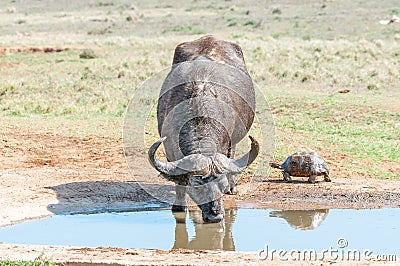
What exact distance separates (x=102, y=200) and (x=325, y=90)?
1320cm

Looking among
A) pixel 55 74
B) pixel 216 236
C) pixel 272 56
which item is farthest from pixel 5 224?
pixel 272 56

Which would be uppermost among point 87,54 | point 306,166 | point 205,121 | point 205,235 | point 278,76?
point 87,54

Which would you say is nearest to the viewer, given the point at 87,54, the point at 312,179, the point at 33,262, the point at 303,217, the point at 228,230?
the point at 33,262

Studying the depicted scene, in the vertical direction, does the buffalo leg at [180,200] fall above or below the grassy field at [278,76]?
below

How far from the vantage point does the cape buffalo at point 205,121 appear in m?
8.98

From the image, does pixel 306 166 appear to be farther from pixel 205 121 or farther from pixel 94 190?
pixel 94 190

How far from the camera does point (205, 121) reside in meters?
9.84

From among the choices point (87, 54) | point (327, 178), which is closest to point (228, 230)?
point (327, 178)

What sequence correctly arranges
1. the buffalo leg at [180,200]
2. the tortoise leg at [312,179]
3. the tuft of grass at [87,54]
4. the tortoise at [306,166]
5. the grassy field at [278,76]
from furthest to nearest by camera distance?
1. the tuft of grass at [87,54]
2. the grassy field at [278,76]
3. the tortoise leg at [312,179]
4. the tortoise at [306,166]
5. the buffalo leg at [180,200]

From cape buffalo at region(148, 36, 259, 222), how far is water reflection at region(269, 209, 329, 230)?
2.68 feet

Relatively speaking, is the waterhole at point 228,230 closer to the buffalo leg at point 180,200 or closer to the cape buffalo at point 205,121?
the buffalo leg at point 180,200

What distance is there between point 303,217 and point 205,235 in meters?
1.67

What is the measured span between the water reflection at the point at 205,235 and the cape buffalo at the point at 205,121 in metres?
0.23

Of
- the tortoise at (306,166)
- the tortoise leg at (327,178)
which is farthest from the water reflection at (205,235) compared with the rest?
the tortoise leg at (327,178)
